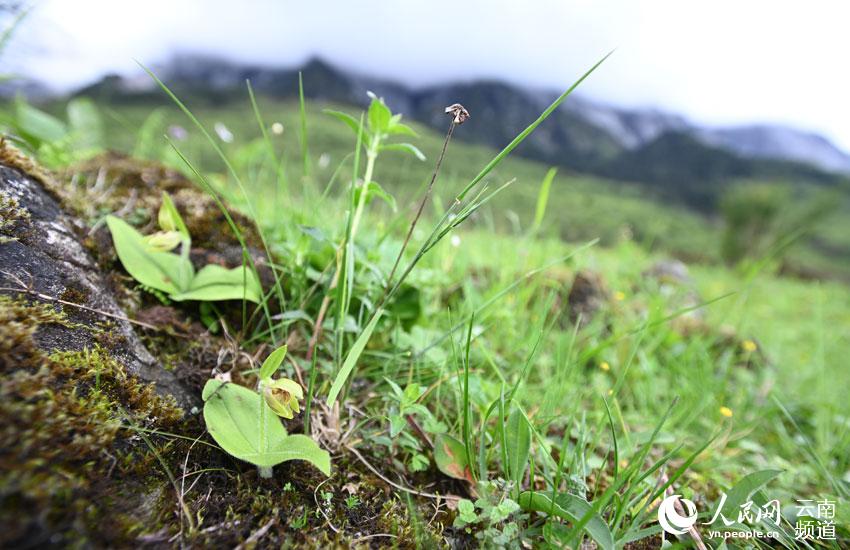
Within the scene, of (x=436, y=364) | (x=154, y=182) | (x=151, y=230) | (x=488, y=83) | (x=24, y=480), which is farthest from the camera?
(x=488, y=83)

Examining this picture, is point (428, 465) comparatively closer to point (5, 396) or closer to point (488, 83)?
point (5, 396)

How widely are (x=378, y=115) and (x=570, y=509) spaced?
1.11m

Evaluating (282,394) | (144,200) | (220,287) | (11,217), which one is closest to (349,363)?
(282,394)

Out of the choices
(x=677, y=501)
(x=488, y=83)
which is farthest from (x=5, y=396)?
(x=488, y=83)

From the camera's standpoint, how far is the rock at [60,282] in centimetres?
89

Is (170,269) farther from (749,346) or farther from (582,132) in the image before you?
(582,132)

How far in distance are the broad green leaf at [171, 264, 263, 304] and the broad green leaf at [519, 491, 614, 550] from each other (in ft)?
2.93

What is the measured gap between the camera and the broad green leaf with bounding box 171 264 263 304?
124 centimetres

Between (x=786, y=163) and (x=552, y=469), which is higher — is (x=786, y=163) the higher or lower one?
the lower one

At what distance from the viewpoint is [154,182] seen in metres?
1.87

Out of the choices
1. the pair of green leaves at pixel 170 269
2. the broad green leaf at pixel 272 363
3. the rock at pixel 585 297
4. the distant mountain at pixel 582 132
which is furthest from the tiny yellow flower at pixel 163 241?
the distant mountain at pixel 582 132

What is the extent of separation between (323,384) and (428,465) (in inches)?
14.5

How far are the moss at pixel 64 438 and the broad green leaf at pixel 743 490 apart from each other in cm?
132

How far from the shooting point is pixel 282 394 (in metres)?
0.91
